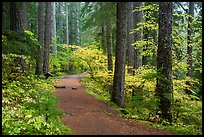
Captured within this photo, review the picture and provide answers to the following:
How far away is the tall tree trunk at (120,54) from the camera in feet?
36.4

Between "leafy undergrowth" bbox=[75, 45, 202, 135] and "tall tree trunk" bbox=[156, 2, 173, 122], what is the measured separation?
0.26 meters

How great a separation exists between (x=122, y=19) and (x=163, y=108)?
4.18 meters

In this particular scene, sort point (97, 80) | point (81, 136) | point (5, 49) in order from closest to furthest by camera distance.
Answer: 1. point (81, 136)
2. point (5, 49)
3. point (97, 80)

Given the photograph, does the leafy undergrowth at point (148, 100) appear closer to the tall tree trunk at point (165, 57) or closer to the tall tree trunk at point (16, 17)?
the tall tree trunk at point (165, 57)

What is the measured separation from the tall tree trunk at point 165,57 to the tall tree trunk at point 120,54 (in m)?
2.60

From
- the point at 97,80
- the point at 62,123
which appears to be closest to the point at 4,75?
the point at 62,123

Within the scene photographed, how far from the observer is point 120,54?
1160 cm

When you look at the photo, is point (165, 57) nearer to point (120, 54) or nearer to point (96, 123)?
point (96, 123)

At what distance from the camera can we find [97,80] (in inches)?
751

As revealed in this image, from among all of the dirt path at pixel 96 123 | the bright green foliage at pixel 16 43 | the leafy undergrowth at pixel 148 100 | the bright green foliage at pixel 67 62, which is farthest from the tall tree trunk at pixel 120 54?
the bright green foliage at pixel 67 62

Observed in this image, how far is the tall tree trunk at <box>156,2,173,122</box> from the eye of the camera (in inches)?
340

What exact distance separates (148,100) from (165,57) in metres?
1.47

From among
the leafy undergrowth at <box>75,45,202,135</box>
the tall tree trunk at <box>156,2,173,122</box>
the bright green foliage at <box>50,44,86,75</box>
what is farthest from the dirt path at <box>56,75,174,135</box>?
the bright green foliage at <box>50,44,86,75</box>

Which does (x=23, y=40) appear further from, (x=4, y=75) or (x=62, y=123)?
(x=62, y=123)
